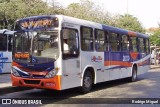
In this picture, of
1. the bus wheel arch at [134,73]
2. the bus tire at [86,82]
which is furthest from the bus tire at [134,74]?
the bus tire at [86,82]

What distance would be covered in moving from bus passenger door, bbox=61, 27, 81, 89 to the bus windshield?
302 mm

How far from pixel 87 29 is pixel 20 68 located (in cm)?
307

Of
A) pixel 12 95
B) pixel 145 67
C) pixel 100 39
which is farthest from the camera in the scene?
pixel 145 67

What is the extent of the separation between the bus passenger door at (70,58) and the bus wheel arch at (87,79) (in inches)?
19.9

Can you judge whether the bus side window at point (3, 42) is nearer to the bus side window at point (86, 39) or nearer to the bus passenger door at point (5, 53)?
the bus passenger door at point (5, 53)

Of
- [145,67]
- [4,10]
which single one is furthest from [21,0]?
[145,67]

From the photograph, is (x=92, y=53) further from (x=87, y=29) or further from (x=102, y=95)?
(x=102, y=95)

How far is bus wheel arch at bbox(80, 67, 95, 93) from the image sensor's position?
12.3 m

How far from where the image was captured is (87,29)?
502 inches

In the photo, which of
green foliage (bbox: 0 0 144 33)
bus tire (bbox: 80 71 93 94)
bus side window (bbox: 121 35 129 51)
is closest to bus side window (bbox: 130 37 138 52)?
bus side window (bbox: 121 35 129 51)

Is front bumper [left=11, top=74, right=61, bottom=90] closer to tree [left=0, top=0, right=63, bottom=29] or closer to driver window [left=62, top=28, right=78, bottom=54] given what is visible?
driver window [left=62, top=28, right=78, bottom=54]

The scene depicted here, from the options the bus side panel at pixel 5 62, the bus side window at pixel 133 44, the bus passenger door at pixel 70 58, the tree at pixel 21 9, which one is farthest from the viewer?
the tree at pixel 21 9

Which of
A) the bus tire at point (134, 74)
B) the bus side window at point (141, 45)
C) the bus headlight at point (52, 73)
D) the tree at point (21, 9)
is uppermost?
the tree at point (21, 9)

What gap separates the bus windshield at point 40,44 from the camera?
10852 mm
